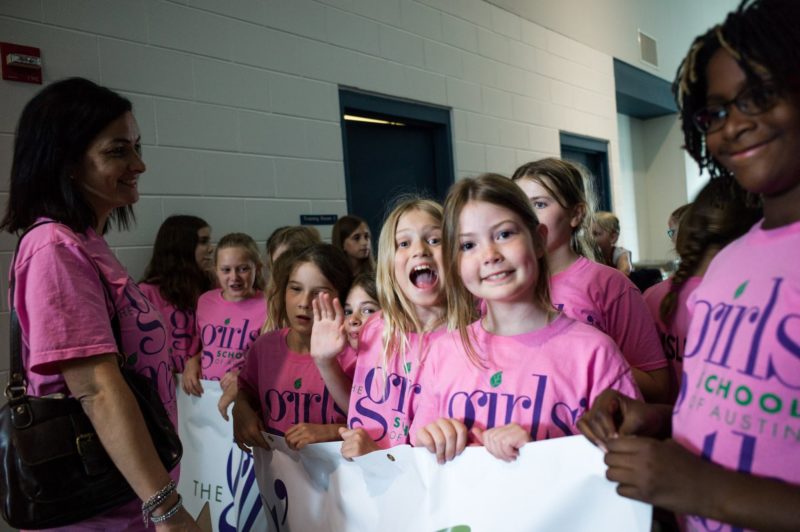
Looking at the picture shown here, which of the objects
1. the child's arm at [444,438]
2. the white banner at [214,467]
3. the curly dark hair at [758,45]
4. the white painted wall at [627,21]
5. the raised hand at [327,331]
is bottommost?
the white banner at [214,467]

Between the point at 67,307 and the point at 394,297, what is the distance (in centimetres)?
90

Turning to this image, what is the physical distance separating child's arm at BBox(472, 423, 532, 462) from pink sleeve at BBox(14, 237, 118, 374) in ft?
2.60

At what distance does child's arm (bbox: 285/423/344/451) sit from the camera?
1583 mm

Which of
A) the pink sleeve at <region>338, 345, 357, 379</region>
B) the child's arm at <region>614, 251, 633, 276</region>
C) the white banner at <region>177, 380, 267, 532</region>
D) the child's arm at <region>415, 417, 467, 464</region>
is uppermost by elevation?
the child's arm at <region>614, 251, 633, 276</region>

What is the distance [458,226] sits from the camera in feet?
4.72

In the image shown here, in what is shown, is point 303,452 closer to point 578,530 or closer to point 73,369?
point 73,369

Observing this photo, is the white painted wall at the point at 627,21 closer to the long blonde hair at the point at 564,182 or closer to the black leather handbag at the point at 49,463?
the long blonde hair at the point at 564,182

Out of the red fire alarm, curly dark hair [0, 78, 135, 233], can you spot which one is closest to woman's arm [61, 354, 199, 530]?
curly dark hair [0, 78, 135, 233]

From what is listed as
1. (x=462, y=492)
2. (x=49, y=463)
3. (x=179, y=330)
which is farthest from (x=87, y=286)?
(x=179, y=330)

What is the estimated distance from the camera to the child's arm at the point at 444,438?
1.21 m

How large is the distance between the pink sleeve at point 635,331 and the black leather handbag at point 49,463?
1.30 m

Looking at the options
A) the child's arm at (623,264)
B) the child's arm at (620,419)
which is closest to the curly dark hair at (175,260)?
the child's arm at (620,419)

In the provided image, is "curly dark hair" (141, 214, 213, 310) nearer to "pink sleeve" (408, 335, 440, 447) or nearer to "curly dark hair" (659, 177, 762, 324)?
"pink sleeve" (408, 335, 440, 447)

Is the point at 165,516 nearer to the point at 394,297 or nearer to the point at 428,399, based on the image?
the point at 428,399
